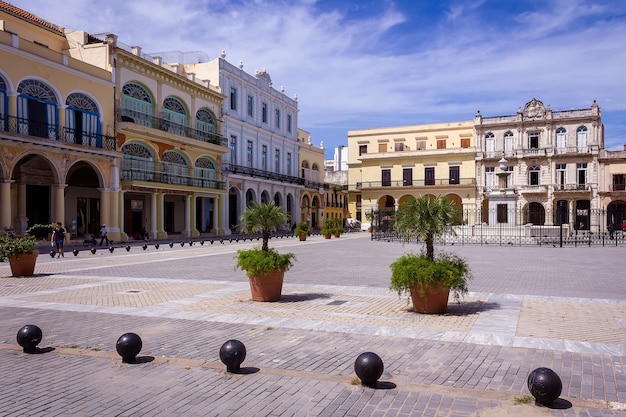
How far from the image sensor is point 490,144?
5709 cm

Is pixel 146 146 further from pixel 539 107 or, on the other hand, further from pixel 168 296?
pixel 539 107

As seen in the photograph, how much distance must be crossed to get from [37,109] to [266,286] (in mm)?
21442

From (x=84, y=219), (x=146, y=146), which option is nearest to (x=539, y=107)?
(x=146, y=146)

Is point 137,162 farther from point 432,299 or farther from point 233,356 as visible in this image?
point 233,356

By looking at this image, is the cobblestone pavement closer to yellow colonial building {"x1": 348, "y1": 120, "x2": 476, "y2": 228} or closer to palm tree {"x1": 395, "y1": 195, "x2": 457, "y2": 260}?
palm tree {"x1": 395, "y1": 195, "x2": 457, "y2": 260}

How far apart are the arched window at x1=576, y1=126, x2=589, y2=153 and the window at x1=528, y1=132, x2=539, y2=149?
12.1ft

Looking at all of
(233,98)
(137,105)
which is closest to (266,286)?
(137,105)

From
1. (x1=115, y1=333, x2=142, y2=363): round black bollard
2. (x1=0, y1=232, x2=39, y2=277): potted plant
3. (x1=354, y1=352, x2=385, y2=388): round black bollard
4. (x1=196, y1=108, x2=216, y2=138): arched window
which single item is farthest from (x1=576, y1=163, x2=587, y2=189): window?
(x1=115, y1=333, x2=142, y2=363): round black bollard

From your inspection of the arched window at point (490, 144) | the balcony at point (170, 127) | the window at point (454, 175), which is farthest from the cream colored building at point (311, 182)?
the arched window at point (490, 144)

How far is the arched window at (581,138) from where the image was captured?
53.1 m

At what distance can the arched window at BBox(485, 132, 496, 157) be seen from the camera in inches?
2237

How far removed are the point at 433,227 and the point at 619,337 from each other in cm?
312

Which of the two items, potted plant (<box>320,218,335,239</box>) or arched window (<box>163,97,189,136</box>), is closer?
arched window (<box>163,97,189,136</box>)

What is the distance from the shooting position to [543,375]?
15.0 feet
